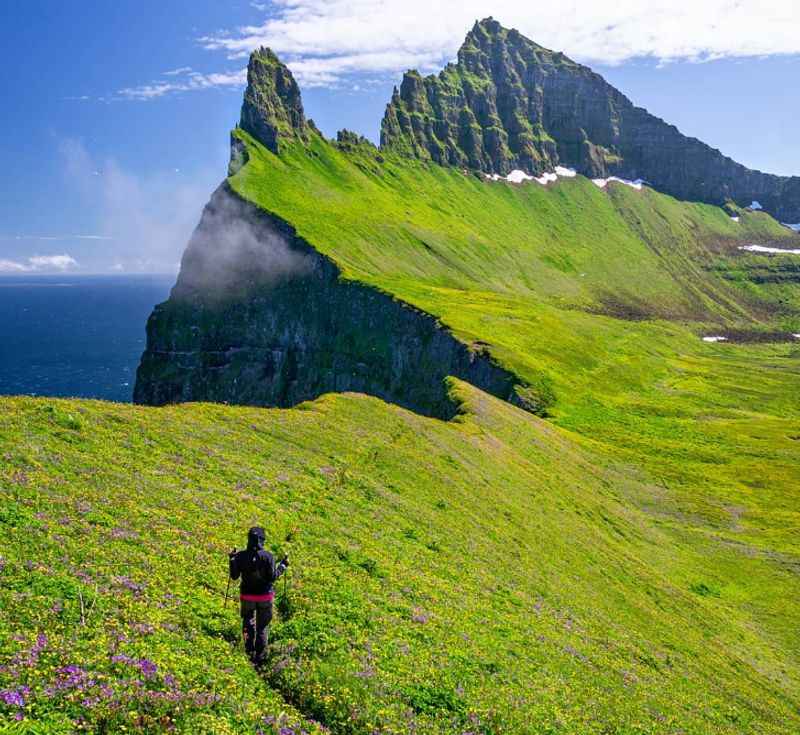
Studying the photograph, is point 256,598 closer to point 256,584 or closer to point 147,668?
point 256,584

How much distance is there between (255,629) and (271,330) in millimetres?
154558

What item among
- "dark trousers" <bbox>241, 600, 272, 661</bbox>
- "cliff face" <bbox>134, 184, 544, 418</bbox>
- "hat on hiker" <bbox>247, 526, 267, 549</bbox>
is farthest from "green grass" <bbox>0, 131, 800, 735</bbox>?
"cliff face" <bbox>134, 184, 544, 418</bbox>

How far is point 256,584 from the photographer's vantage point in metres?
17.7

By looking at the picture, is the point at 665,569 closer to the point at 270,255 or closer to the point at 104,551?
the point at 104,551

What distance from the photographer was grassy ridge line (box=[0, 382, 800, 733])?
16281 millimetres

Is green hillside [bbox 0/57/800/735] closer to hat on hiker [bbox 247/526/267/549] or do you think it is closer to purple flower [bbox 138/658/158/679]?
purple flower [bbox 138/658/158/679]

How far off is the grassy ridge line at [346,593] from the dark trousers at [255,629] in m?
0.59

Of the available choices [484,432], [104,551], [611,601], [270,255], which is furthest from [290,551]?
[270,255]

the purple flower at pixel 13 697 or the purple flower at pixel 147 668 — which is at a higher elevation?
the purple flower at pixel 13 697

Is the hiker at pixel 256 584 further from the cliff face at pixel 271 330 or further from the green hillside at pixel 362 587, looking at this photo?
the cliff face at pixel 271 330

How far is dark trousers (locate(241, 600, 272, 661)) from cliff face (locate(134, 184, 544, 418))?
10155 centimetres

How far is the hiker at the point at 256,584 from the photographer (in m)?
17.6

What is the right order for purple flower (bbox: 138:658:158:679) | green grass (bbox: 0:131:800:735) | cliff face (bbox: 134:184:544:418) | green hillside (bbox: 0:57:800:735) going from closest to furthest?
purple flower (bbox: 138:658:158:679) → green hillside (bbox: 0:57:800:735) → green grass (bbox: 0:131:800:735) → cliff face (bbox: 134:184:544:418)

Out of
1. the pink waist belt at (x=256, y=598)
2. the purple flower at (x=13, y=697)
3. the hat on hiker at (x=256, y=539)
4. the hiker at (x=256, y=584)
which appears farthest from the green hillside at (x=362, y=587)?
the hat on hiker at (x=256, y=539)
